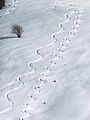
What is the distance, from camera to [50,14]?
55.9 ft

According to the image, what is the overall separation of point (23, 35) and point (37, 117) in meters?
6.33

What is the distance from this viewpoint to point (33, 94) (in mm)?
10859

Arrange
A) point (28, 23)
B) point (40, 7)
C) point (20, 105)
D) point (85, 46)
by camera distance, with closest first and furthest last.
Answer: point (20, 105) → point (85, 46) → point (28, 23) → point (40, 7)

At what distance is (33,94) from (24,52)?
3.17 m

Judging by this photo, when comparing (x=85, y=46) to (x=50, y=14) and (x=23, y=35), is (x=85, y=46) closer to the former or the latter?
(x=23, y=35)

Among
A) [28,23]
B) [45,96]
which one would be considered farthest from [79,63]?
[28,23]

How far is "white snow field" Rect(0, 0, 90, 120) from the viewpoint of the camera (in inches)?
Result: 395

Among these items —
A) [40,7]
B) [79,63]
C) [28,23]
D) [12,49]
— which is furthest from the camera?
[40,7]

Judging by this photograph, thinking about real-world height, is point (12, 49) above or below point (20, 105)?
above

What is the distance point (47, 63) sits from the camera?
12586 millimetres

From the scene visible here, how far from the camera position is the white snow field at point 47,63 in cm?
1003

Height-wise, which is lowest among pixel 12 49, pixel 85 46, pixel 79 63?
pixel 79 63

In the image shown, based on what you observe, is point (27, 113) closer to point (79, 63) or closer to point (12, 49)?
point (79, 63)

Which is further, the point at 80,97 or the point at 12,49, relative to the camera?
the point at 12,49
